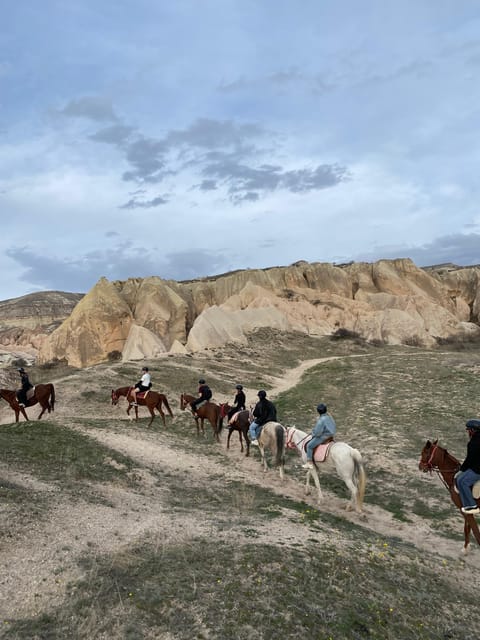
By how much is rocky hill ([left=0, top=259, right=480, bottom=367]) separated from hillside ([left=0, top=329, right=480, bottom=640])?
34176mm

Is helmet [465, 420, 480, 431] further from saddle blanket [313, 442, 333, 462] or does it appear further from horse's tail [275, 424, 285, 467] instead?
horse's tail [275, 424, 285, 467]

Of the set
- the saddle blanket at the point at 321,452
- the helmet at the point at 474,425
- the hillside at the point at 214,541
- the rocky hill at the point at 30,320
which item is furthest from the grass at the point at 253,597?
the rocky hill at the point at 30,320

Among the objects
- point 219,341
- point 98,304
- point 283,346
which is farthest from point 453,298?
point 98,304

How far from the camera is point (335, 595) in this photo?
7.93 meters

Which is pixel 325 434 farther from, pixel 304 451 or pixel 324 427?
pixel 304 451

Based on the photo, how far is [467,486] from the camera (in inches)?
429

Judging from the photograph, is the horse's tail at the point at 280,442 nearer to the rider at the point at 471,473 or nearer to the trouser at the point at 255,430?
the trouser at the point at 255,430

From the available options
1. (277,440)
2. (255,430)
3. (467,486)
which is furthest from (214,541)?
(255,430)

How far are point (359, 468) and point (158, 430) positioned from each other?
1262 cm

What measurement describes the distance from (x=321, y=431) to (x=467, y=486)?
454 cm

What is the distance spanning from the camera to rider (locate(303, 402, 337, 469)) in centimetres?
1423

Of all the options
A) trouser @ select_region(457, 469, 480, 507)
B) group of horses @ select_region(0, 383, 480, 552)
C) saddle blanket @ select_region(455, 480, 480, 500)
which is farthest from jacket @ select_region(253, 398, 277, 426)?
saddle blanket @ select_region(455, 480, 480, 500)

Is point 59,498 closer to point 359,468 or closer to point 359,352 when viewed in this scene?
point 359,468

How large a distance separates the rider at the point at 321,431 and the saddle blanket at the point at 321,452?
113mm
